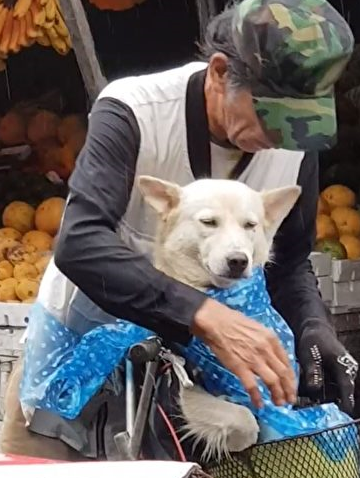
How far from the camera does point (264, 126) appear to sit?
2.18 m

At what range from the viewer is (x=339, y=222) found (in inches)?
215

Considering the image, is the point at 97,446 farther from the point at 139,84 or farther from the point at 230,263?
the point at 139,84

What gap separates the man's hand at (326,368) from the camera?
2326 mm

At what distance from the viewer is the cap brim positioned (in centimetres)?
215

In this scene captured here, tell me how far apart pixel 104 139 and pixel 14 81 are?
16.1ft

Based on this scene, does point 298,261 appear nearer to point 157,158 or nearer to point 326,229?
point 157,158

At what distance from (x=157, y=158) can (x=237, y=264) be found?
288 mm

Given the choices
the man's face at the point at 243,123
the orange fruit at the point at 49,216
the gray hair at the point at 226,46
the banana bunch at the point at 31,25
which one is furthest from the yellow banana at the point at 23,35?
the man's face at the point at 243,123

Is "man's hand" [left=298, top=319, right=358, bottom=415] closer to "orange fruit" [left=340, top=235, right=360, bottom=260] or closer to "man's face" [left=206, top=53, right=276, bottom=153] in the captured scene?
"man's face" [left=206, top=53, right=276, bottom=153]

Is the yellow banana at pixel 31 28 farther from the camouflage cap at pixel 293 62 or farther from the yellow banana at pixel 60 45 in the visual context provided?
the camouflage cap at pixel 293 62

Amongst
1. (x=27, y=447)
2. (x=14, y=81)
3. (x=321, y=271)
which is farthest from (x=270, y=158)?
(x=14, y=81)

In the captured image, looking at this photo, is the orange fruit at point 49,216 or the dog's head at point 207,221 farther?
the orange fruit at point 49,216

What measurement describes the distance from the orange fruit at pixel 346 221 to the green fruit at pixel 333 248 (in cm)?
10

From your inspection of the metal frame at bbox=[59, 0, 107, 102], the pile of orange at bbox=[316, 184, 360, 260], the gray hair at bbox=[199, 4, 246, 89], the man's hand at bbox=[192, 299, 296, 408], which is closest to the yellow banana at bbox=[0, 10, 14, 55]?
the metal frame at bbox=[59, 0, 107, 102]
